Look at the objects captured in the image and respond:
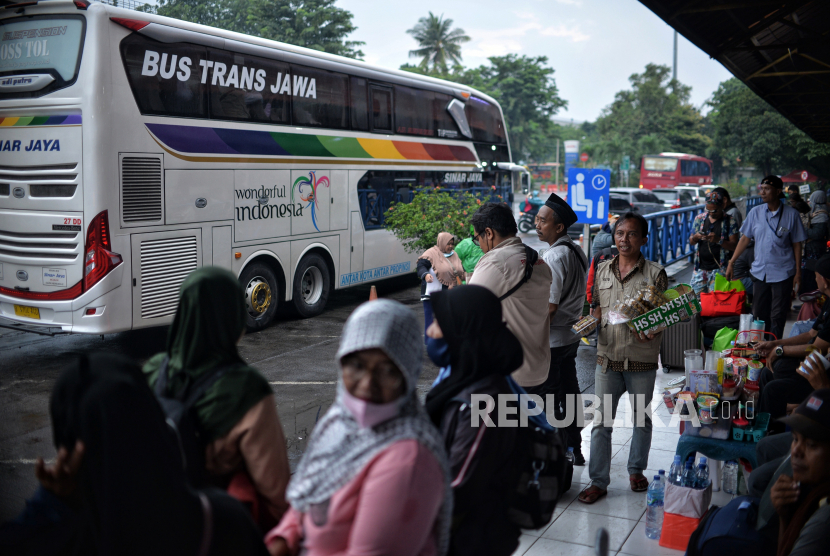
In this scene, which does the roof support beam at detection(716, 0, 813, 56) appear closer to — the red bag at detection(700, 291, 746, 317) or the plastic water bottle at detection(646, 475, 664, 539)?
the red bag at detection(700, 291, 746, 317)

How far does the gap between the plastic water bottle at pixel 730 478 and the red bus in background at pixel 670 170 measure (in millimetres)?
44346

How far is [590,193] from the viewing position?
849cm

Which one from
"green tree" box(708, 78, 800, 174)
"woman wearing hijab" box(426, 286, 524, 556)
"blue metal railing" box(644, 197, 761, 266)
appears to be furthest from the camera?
"green tree" box(708, 78, 800, 174)

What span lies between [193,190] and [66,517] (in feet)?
24.1

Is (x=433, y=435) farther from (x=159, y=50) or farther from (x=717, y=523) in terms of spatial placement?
(x=159, y=50)

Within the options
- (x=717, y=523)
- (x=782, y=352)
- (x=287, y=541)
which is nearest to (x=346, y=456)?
(x=287, y=541)

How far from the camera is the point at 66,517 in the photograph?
1.81 metres

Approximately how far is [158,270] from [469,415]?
22.2 ft

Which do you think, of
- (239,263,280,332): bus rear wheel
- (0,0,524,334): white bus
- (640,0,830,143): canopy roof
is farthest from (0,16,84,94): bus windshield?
(640,0,830,143): canopy roof

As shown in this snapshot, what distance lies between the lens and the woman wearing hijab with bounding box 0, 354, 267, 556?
1.71 meters

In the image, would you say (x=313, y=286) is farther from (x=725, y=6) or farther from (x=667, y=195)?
(x=667, y=195)

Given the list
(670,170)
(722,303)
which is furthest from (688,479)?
(670,170)

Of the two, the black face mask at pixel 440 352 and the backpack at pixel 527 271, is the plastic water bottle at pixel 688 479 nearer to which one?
the backpack at pixel 527 271

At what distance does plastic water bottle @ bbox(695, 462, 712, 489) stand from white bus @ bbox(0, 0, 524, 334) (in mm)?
6141
